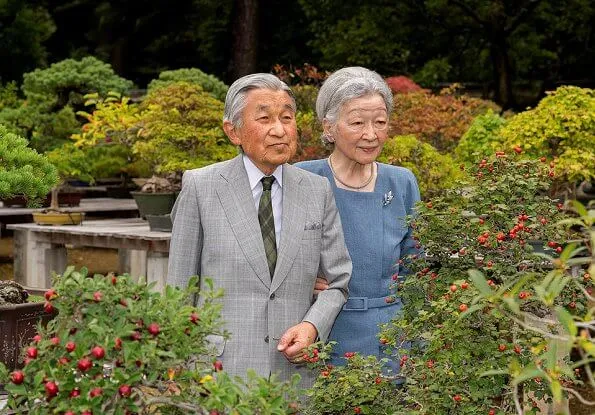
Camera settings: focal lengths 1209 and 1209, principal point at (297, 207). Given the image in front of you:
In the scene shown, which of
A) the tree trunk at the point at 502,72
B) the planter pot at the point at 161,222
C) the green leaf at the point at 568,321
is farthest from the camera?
the tree trunk at the point at 502,72

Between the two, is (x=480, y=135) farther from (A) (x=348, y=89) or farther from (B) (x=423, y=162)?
(A) (x=348, y=89)

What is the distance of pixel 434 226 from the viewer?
407 cm

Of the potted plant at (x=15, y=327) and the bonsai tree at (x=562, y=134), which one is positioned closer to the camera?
the potted plant at (x=15, y=327)

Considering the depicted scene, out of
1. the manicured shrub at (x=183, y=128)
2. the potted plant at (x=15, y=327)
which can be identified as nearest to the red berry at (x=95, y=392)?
the potted plant at (x=15, y=327)

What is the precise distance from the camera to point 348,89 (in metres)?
4.02

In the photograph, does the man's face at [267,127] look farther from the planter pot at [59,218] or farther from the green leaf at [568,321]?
the planter pot at [59,218]

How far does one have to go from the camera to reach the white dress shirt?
3766 millimetres

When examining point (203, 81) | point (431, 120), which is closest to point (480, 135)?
point (431, 120)

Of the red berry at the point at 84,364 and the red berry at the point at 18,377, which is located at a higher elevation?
the red berry at the point at 84,364

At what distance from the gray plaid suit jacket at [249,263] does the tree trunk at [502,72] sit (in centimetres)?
1926

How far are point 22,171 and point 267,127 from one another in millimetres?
2341

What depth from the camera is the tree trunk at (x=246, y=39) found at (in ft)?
76.9

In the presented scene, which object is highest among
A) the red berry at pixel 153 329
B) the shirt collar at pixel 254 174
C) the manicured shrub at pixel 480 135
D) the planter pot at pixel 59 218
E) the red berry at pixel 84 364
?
the manicured shrub at pixel 480 135

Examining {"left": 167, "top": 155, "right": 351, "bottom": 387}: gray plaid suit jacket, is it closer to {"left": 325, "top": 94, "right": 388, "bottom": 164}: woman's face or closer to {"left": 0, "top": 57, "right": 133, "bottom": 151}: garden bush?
{"left": 325, "top": 94, "right": 388, "bottom": 164}: woman's face
